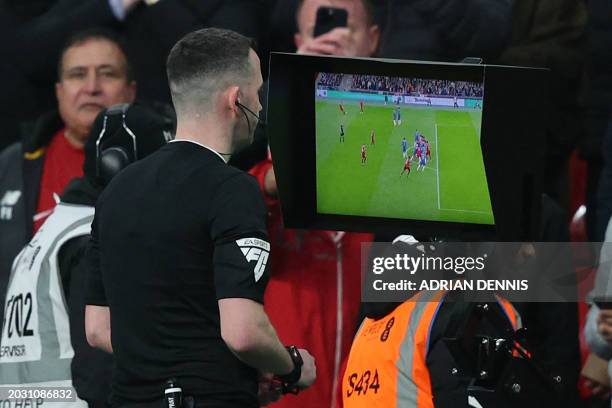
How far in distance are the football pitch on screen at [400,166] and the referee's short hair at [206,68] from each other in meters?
0.26

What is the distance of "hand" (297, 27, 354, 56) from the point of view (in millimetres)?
5562

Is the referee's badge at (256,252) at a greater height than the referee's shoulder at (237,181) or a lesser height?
lesser

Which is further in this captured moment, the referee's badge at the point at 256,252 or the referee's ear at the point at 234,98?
the referee's ear at the point at 234,98

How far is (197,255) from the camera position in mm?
3619

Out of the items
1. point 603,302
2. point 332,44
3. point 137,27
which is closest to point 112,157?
point 332,44

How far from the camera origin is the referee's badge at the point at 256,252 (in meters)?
3.54

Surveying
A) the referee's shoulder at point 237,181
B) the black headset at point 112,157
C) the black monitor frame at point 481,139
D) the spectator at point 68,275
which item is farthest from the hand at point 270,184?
the referee's shoulder at point 237,181

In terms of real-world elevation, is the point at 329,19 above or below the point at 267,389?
above

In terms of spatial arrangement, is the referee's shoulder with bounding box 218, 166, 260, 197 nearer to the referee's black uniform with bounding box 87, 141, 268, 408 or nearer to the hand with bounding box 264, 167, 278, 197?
the referee's black uniform with bounding box 87, 141, 268, 408

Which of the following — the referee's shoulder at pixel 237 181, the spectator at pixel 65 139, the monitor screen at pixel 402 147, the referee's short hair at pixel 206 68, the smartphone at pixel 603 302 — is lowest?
the smartphone at pixel 603 302

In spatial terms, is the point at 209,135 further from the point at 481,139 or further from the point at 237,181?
the point at 481,139

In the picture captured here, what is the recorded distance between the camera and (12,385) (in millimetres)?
4898

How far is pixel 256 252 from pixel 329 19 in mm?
2261

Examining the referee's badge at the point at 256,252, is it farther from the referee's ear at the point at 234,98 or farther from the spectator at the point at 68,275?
the spectator at the point at 68,275
